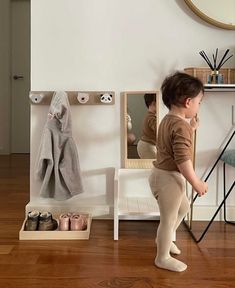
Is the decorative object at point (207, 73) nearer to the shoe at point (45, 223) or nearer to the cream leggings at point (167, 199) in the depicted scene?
the cream leggings at point (167, 199)

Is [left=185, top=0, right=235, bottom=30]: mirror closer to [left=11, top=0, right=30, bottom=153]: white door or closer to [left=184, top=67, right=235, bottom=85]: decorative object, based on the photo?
[left=184, top=67, right=235, bottom=85]: decorative object

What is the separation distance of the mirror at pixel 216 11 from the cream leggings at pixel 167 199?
1.03m

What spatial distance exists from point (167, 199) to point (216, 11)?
1185 millimetres

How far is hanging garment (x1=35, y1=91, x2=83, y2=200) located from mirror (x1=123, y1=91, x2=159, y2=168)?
0.32 m

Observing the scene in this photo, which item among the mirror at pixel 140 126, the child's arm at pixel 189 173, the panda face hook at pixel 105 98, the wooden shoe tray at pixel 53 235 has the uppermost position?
the panda face hook at pixel 105 98

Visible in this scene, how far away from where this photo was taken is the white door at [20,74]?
477 centimetres

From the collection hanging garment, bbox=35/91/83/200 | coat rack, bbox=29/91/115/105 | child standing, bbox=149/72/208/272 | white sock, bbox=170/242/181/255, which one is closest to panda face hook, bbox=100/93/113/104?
coat rack, bbox=29/91/115/105

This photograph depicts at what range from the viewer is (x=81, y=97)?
2.25 meters

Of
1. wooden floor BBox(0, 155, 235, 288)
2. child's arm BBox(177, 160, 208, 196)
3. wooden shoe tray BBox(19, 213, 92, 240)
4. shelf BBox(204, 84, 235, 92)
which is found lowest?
wooden floor BBox(0, 155, 235, 288)

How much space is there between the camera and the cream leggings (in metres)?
1.65

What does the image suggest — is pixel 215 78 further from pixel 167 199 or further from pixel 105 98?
pixel 167 199

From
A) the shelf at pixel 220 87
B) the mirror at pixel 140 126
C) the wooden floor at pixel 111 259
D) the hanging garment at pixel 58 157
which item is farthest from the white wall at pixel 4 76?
the shelf at pixel 220 87

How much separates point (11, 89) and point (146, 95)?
3004mm

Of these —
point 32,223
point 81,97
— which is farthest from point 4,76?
point 32,223
